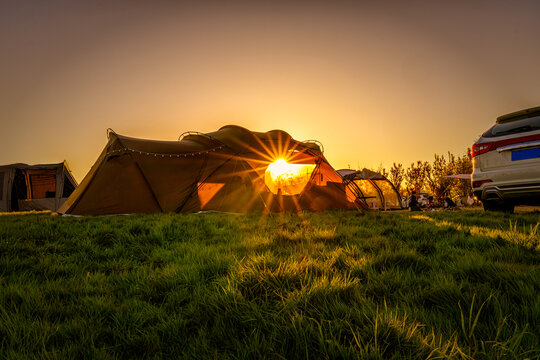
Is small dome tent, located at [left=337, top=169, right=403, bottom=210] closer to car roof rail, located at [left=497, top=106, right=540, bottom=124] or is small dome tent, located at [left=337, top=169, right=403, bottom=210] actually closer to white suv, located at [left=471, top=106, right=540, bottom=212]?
car roof rail, located at [left=497, top=106, right=540, bottom=124]

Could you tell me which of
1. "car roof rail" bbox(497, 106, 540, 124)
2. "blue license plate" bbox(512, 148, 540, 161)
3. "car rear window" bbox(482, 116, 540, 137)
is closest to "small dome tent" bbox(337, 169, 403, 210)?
"car roof rail" bbox(497, 106, 540, 124)

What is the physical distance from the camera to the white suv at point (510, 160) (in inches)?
197

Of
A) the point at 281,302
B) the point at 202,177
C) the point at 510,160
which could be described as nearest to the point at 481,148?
the point at 510,160

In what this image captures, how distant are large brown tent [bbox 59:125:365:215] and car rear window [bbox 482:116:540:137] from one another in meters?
5.64

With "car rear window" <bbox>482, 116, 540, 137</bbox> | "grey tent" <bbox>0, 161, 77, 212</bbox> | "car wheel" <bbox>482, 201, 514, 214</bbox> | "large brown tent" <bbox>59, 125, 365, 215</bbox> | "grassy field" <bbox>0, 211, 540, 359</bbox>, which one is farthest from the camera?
"grey tent" <bbox>0, 161, 77, 212</bbox>

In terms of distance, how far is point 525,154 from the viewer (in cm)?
510

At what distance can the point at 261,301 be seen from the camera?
1817 mm

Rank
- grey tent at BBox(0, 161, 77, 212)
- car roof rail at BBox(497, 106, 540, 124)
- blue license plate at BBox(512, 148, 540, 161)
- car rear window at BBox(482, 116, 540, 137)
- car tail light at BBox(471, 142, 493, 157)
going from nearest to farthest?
blue license plate at BBox(512, 148, 540, 161)
car rear window at BBox(482, 116, 540, 137)
car roof rail at BBox(497, 106, 540, 124)
car tail light at BBox(471, 142, 493, 157)
grey tent at BBox(0, 161, 77, 212)

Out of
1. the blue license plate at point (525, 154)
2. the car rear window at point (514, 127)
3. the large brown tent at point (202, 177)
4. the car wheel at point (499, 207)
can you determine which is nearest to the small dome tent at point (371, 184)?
the large brown tent at point (202, 177)

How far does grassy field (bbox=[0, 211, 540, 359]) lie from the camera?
1.30 metres

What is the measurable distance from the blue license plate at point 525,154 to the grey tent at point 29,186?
22217mm

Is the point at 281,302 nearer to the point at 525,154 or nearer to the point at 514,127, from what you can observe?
the point at 525,154

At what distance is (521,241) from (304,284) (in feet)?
8.48

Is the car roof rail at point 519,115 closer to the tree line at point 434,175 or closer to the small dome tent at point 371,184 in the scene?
the small dome tent at point 371,184
